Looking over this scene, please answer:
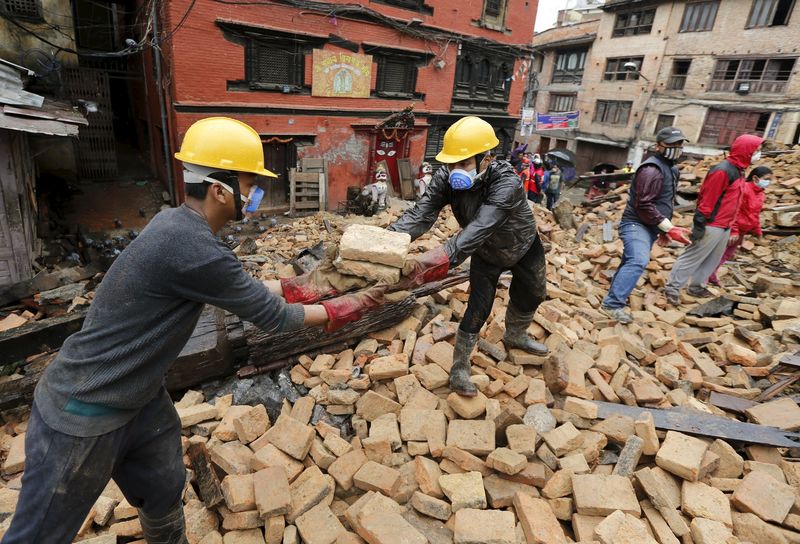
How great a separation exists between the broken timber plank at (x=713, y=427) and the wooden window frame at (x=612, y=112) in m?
25.5

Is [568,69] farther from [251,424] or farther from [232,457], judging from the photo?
[232,457]

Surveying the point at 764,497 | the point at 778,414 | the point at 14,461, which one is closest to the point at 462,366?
the point at 764,497

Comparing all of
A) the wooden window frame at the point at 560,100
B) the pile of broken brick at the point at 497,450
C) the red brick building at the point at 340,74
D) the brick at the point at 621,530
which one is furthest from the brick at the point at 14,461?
the wooden window frame at the point at 560,100

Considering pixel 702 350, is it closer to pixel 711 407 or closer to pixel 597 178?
pixel 711 407

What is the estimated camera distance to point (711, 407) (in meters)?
3.66

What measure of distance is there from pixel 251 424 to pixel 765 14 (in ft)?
88.2

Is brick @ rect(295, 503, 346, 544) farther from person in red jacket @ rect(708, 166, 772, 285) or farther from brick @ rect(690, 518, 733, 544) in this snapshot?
person in red jacket @ rect(708, 166, 772, 285)

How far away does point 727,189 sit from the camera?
214 inches

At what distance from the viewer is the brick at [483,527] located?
8.00 ft

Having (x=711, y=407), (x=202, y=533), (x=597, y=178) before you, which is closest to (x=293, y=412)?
(x=202, y=533)

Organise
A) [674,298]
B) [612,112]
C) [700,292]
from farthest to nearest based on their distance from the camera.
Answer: [612,112], [700,292], [674,298]

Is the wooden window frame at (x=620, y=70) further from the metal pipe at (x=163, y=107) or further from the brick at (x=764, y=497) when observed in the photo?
the brick at (x=764, y=497)

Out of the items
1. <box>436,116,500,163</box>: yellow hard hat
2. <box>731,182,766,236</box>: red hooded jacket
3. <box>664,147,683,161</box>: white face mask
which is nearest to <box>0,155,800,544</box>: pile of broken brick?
<box>436,116,500,163</box>: yellow hard hat

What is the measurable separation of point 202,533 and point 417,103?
1445cm
